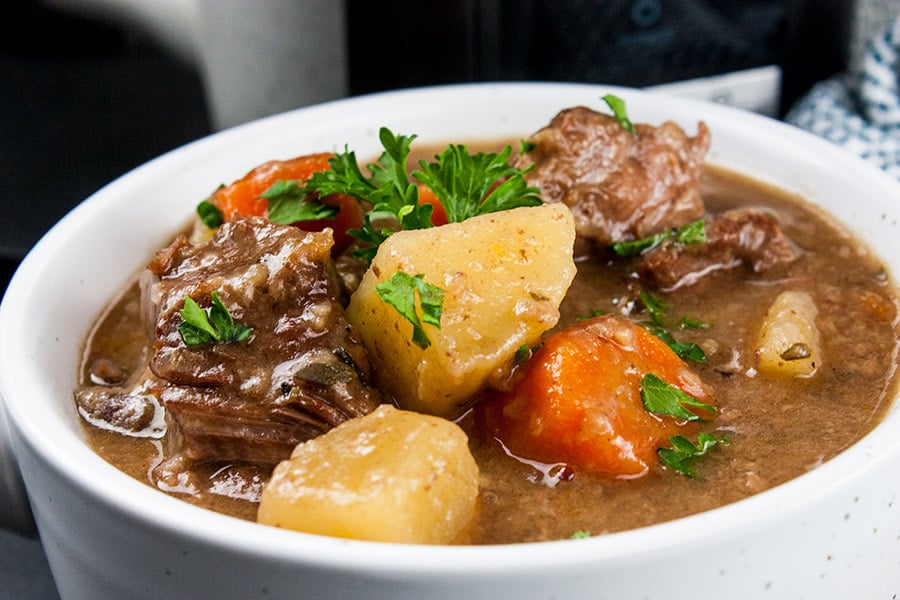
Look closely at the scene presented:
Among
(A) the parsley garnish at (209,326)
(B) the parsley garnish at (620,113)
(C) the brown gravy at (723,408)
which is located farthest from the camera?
(B) the parsley garnish at (620,113)

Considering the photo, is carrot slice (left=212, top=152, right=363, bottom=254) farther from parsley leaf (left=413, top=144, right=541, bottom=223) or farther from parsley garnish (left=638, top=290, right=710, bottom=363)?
parsley garnish (left=638, top=290, right=710, bottom=363)

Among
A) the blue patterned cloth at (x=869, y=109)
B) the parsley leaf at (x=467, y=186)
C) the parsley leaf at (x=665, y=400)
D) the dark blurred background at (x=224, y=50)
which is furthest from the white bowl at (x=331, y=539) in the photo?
the blue patterned cloth at (x=869, y=109)

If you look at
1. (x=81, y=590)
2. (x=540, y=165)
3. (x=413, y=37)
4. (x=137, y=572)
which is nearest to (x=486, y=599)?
(x=137, y=572)

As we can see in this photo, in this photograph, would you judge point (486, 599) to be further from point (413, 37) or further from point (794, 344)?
point (413, 37)

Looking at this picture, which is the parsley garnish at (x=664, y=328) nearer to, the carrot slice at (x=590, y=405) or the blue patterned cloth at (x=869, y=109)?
the carrot slice at (x=590, y=405)

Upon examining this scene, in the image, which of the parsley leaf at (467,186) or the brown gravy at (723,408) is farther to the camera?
the parsley leaf at (467,186)

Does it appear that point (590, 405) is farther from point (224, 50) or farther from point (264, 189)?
point (224, 50)

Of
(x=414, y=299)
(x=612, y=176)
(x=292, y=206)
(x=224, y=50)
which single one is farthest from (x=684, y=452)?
(x=224, y=50)

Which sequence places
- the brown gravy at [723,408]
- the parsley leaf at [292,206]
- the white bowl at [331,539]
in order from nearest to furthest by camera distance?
1. the white bowl at [331,539]
2. the brown gravy at [723,408]
3. the parsley leaf at [292,206]
